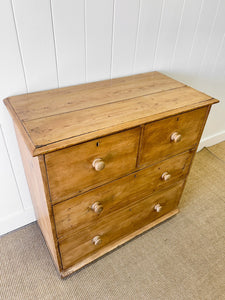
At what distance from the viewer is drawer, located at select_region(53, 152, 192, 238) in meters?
0.99

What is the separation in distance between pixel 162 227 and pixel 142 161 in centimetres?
68

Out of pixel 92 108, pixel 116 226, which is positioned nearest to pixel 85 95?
pixel 92 108

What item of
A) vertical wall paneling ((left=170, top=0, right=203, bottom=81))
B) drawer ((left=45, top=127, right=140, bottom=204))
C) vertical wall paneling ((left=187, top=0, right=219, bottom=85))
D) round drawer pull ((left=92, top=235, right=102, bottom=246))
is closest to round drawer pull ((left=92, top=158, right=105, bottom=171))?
drawer ((left=45, top=127, right=140, bottom=204))

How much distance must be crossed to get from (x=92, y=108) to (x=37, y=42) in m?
0.37

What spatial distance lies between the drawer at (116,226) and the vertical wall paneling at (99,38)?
29.6 inches

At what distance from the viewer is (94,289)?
1212 mm

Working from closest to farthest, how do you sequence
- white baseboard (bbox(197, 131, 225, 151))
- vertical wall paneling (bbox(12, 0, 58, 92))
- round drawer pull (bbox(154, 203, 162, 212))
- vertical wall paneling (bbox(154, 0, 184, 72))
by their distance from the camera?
vertical wall paneling (bbox(12, 0, 58, 92)) < vertical wall paneling (bbox(154, 0, 184, 72)) < round drawer pull (bbox(154, 203, 162, 212)) < white baseboard (bbox(197, 131, 225, 151))

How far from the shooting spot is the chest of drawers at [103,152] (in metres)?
0.84

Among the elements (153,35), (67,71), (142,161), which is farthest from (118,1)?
(142,161)

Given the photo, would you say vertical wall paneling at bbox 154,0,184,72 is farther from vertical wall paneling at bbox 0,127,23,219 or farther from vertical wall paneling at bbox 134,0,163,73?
vertical wall paneling at bbox 0,127,23,219

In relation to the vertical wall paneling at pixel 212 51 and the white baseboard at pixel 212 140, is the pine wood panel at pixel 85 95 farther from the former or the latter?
the white baseboard at pixel 212 140

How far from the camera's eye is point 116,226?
1281 mm

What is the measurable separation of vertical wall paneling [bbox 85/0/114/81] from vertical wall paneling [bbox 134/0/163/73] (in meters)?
0.19

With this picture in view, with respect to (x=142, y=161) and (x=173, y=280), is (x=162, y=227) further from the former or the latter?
(x=142, y=161)
